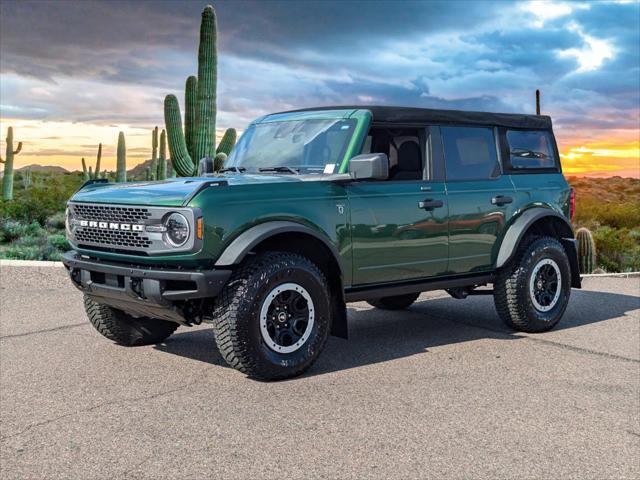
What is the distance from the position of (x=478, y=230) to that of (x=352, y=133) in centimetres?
174

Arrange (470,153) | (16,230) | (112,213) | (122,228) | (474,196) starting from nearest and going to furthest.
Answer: (122,228), (112,213), (474,196), (470,153), (16,230)

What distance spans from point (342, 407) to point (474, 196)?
3.11 m

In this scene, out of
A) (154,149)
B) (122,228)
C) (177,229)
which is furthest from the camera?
(154,149)

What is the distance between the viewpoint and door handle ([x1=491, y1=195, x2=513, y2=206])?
814cm

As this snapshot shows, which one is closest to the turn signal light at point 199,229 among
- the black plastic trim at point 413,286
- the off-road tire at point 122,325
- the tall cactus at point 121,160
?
the black plastic trim at point 413,286

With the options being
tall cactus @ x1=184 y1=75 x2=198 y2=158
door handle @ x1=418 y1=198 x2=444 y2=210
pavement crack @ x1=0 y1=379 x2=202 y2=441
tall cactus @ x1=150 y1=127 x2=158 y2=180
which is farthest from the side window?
tall cactus @ x1=150 y1=127 x2=158 y2=180

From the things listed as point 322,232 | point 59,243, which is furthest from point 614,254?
point 322,232

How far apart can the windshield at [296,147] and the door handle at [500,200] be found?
185 cm

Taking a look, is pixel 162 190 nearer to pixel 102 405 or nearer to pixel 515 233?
pixel 102 405

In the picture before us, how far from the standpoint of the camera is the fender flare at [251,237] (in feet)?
19.9

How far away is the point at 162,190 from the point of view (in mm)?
6281

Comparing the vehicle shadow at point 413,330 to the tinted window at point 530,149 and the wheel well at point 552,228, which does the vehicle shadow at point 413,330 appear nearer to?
the wheel well at point 552,228

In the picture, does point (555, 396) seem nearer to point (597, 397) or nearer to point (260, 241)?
point (597, 397)

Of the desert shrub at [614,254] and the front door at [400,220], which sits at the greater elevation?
the front door at [400,220]
